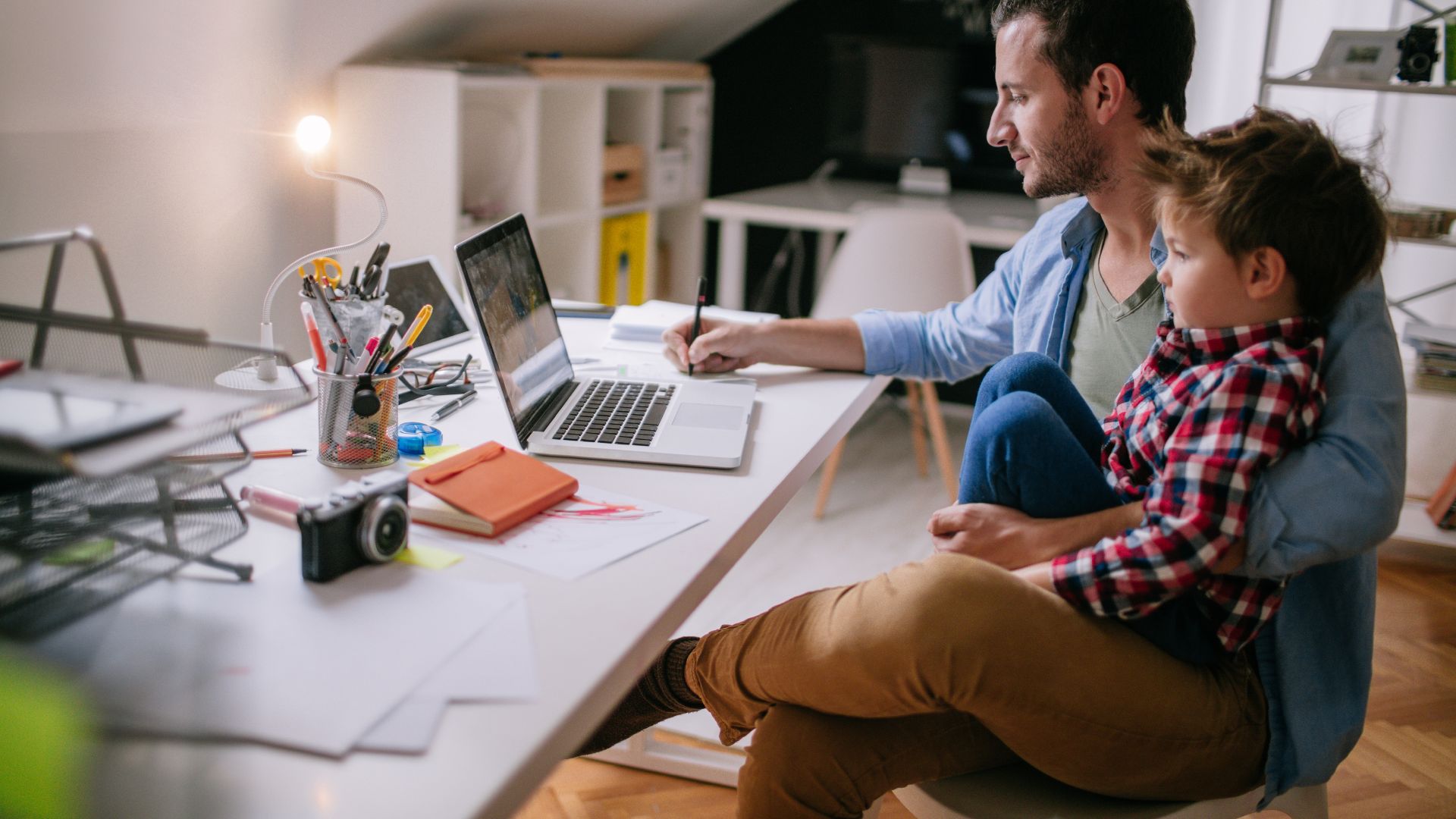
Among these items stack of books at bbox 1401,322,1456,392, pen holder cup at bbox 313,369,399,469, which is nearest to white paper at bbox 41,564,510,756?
pen holder cup at bbox 313,369,399,469

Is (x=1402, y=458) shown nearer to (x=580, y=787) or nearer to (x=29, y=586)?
(x=29, y=586)

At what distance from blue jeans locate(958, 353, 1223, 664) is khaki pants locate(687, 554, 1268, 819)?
0.02m

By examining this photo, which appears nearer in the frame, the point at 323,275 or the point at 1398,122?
the point at 323,275

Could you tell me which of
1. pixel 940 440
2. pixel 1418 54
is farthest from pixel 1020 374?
pixel 1418 54

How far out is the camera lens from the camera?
987 millimetres

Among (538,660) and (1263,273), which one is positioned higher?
(1263,273)

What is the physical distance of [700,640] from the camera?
1.19 m

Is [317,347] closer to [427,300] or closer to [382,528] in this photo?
[382,528]

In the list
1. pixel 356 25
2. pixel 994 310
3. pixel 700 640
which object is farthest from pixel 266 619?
pixel 356 25

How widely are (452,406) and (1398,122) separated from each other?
2887 millimetres

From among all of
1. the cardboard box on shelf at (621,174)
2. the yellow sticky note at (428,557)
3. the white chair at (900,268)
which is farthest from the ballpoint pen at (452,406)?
the cardboard box on shelf at (621,174)

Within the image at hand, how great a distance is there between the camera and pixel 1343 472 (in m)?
1.04

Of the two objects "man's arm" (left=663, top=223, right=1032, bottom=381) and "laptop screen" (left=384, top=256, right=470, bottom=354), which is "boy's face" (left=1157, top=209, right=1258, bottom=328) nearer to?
"man's arm" (left=663, top=223, right=1032, bottom=381)

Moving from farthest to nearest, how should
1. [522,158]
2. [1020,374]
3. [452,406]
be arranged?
[522,158] < [452,406] < [1020,374]
